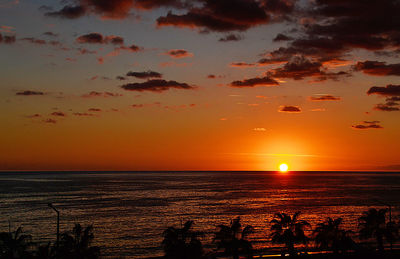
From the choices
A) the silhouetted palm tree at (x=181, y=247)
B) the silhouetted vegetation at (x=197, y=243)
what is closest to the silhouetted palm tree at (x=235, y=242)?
the silhouetted vegetation at (x=197, y=243)

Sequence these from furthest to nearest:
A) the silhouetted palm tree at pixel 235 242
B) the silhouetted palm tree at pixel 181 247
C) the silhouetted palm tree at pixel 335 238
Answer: the silhouetted palm tree at pixel 335 238 < the silhouetted palm tree at pixel 235 242 < the silhouetted palm tree at pixel 181 247

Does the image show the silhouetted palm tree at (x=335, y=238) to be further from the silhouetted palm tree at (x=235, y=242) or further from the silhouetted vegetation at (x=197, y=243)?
the silhouetted palm tree at (x=235, y=242)

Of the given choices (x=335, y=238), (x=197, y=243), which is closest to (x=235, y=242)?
(x=197, y=243)

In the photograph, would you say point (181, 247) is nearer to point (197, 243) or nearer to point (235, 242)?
point (197, 243)

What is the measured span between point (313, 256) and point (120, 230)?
208ft

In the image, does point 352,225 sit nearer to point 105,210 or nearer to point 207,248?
point 207,248

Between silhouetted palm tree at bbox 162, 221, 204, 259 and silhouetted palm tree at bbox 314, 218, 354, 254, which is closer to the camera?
silhouetted palm tree at bbox 162, 221, 204, 259

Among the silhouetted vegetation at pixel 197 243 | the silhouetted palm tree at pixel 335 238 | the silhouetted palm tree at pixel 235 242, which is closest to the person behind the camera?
the silhouetted vegetation at pixel 197 243

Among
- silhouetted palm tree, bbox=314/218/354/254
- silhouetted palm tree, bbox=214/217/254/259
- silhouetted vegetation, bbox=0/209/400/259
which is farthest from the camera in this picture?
silhouetted palm tree, bbox=314/218/354/254

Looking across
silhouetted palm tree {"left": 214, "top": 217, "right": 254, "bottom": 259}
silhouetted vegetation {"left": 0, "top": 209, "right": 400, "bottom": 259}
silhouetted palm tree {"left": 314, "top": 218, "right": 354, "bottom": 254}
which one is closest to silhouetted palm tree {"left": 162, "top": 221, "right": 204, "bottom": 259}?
silhouetted vegetation {"left": 0, "top": 209, "right": 400, "bottom": 259}

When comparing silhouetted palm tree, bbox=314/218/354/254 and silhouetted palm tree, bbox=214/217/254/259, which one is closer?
silhouetted palm tree, bbox=214/217/254/259

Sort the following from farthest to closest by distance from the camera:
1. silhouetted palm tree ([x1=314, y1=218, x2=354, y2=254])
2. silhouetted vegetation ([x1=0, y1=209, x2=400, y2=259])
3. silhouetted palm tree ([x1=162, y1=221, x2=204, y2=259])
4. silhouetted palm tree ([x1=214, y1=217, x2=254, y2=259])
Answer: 1. silhouetted palm tree ([x1=314, y1=218, x2=354, y2=254])
2. silhouetted palm tree ([x1=214, y1=217, x2=254, y2=259])
3. silhouetted vegetation ([x1=0, y1=209, x2=400, y2=259])
4. silhouetted palm tree ([x1=162, y1=221, x2=204, y2=259])

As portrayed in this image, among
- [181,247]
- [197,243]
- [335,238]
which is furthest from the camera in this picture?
[335,238]

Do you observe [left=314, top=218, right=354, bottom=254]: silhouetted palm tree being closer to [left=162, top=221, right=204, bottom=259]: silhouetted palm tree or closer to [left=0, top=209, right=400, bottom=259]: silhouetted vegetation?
[left=0, top=209, right=400, bottom=259]: silhouetted vegetation
